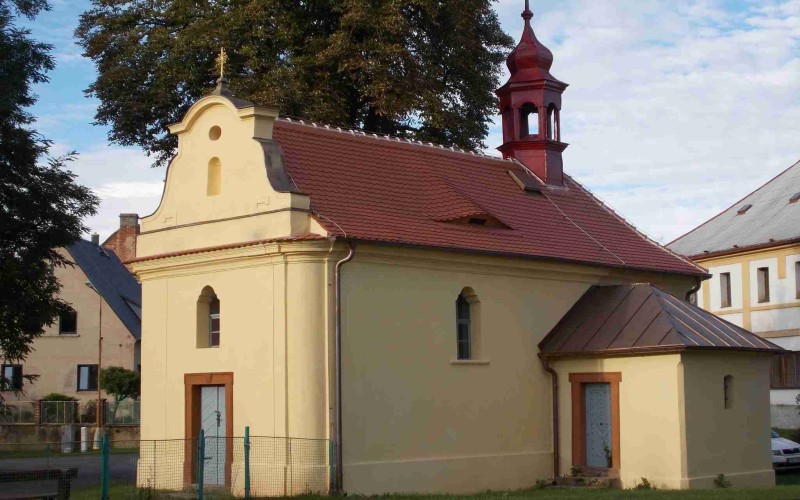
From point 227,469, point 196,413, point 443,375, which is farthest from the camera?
point 443,375

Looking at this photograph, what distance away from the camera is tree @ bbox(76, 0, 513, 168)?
32.7 m

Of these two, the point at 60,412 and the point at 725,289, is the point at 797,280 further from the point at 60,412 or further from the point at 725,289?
the point at 60,412

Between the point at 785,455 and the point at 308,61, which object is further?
the point at 308,61

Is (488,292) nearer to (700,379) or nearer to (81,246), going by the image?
(700,379)

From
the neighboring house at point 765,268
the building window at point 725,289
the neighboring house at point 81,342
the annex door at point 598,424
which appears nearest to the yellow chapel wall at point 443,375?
the annex door at point 598,424

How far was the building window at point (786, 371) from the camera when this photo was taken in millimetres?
45312

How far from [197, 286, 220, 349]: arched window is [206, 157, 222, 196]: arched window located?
1999 mm

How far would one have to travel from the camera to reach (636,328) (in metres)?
25.6

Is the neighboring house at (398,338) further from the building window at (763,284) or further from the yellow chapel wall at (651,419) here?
the building window at (763,284)

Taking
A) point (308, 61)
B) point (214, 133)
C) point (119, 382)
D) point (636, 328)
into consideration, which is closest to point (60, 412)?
point (119, 382)

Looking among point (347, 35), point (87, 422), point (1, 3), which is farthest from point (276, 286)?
point (87, 422)

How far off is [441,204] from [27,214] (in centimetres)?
1151

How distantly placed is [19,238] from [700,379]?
697 inches

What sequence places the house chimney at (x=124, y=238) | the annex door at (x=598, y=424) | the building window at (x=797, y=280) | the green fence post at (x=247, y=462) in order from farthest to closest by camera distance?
the house chimney at (x=124, y=238), the building window at (x=797, y=280), the annex door at (x=598, y=424), the green fence post at (x=247, y=462)
